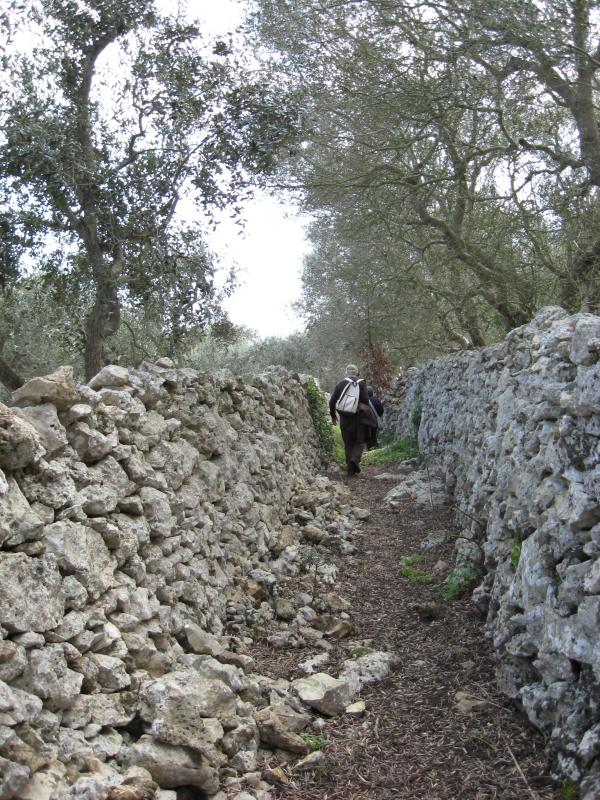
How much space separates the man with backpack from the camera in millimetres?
11898

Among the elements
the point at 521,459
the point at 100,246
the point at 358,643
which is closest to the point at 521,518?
the point at 521,459

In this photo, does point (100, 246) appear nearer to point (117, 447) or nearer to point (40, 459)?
point (117, 447)

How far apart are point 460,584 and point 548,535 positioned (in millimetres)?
2181

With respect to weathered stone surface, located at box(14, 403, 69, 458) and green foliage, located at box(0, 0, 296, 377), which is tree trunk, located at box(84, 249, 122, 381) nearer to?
green foliage, located at box(0, 0, 296, 377)

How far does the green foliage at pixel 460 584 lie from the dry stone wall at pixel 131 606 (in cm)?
93

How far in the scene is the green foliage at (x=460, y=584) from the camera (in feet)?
19.1

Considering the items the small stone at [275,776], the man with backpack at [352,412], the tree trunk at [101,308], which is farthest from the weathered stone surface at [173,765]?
the man with backpack at [352,412]

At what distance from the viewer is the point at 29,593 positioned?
2.93 m

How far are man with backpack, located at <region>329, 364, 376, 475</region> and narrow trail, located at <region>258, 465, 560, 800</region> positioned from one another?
18.2ft

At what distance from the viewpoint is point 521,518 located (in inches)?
182

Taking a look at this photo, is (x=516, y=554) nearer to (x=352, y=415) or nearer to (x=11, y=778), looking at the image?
(x=11, y=778)

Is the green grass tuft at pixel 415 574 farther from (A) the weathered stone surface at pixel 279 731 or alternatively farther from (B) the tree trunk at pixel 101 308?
(B) the tree trunk at pixel 101 308

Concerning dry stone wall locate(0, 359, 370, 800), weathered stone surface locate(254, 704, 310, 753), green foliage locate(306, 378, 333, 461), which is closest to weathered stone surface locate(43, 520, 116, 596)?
A: dry stone wall locate(0, 359, 370, 800)

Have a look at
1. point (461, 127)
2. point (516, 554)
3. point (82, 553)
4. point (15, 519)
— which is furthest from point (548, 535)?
point (461, 127)
